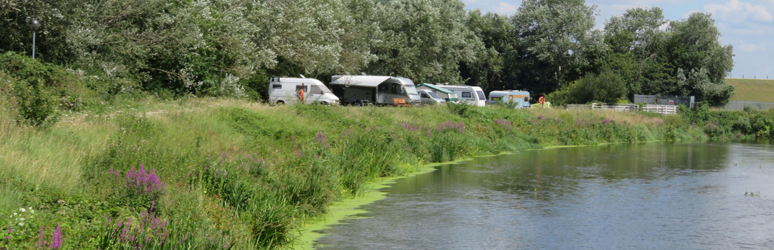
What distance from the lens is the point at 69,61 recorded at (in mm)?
25719

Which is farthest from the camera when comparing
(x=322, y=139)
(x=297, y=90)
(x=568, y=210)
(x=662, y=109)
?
(x=662, y=109)

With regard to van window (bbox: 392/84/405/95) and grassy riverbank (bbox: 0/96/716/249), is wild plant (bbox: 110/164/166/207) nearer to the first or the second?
grassy riverbank (bbox: 0/96/716/249)

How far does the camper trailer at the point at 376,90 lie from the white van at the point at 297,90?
14.7ft

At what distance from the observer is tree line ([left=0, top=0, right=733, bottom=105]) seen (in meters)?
26.2

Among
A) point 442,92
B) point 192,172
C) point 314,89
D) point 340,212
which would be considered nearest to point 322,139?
point 340,212

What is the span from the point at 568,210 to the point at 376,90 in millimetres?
29893

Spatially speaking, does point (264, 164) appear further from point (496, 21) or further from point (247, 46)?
point (496, 21)

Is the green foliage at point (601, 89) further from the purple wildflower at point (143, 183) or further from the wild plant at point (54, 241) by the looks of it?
the wild plant at point (54, 241)

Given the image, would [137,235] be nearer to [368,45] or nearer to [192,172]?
[192,172]

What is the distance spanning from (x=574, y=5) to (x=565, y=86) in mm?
8958

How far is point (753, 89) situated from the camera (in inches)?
4651

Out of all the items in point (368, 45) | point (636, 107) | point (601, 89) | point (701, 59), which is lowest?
point (636, 107)

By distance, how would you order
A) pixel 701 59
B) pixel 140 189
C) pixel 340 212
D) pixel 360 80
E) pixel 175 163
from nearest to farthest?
pixel 140 189 < pixel 175 163 < pixel 340 212 < pixel 360 80 < pixel 701 59

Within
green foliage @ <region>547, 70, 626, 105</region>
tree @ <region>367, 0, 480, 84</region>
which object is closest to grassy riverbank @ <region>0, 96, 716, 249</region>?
tree @ <region>367, 0, 480, 84</region>
